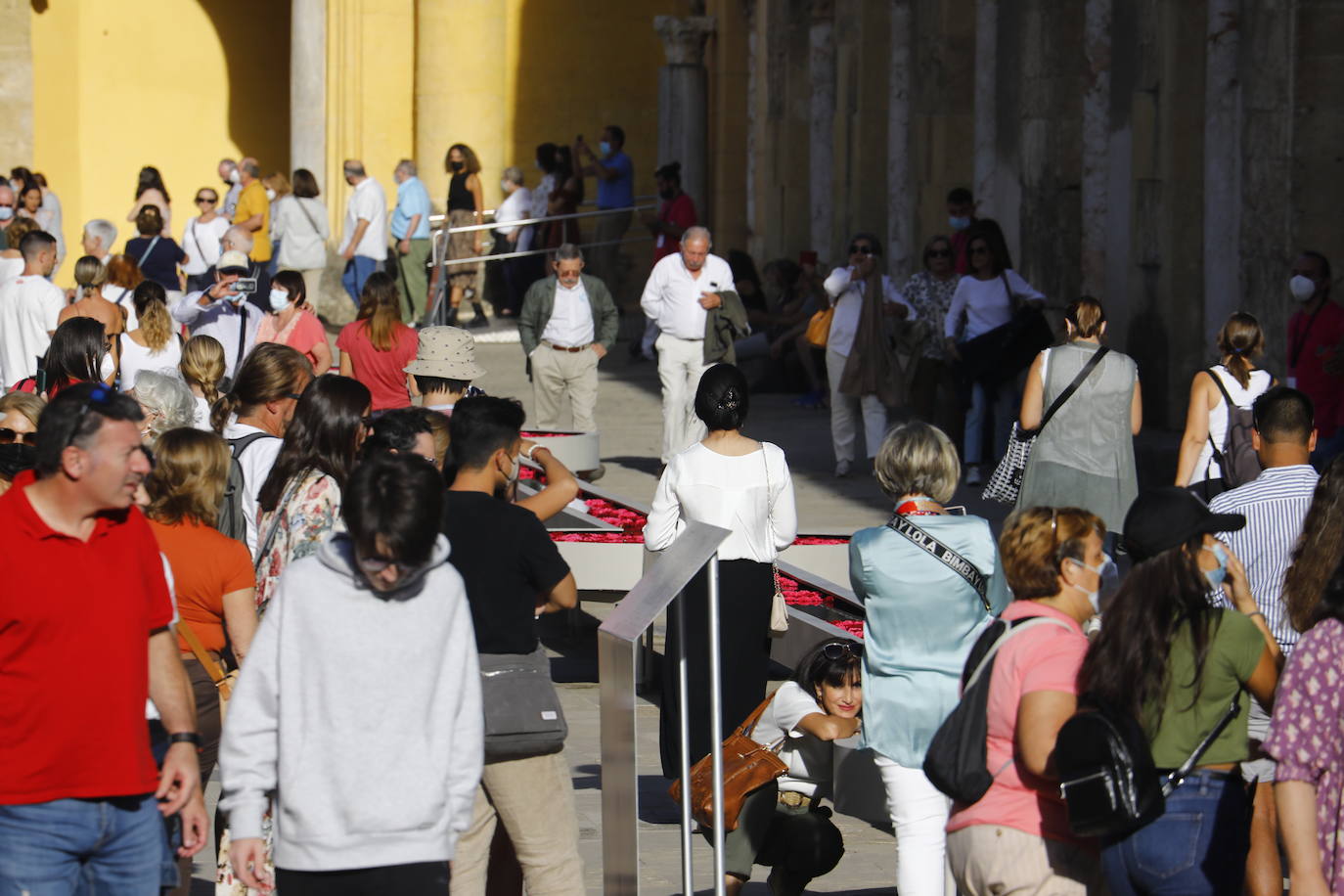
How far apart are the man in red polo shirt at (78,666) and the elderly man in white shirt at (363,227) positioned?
1882 cm

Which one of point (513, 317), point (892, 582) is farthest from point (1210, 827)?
point (513, 317)

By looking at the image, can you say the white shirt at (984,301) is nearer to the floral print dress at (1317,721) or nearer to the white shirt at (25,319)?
the white shirt at (25,319)

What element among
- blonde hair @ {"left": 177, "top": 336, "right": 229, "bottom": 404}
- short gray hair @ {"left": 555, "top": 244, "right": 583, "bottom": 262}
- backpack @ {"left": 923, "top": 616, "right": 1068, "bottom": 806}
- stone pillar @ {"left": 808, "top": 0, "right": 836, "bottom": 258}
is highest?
stone pillar @ {"left": 808, "top": 0, "right": 836, "bottom": 258}

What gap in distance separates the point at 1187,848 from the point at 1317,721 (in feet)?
1.29

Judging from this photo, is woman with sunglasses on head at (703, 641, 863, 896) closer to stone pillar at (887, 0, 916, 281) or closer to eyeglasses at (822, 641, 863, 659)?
eyeglasses at (822, 641, 863, 659)

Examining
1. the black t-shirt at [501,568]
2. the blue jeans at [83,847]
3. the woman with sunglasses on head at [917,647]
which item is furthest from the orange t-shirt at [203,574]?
the woman with sunglasses on head at [917,647]

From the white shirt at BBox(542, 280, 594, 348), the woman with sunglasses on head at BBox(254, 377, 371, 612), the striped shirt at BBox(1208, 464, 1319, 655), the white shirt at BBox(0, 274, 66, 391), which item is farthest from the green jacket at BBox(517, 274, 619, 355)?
the woman with sunglasses on head at BBox(254, 377, 371, 612)

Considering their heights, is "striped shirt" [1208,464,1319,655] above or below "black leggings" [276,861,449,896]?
above

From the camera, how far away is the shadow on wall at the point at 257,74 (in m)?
33.0

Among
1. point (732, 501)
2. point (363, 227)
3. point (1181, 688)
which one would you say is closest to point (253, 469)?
point (732, 501)

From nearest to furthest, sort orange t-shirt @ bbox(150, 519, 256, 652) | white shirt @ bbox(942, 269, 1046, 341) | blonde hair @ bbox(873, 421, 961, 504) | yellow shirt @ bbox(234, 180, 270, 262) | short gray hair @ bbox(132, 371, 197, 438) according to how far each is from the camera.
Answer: orange t-shirt @ bbox(150, 519, 256, 652) → blonde hair @ bbox(873, 421, 961, 504) → short gray hair @ bbox(132, 371, 197, 438) → white shirt @ bbox(942, 269, 1046, 341) → yellow shirt @ bbox(234, 180, 270, 262)

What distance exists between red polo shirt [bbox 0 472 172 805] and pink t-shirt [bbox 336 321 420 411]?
727 centimetres

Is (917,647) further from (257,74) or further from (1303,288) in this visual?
(257,74)

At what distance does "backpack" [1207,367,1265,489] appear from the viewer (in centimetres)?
937
